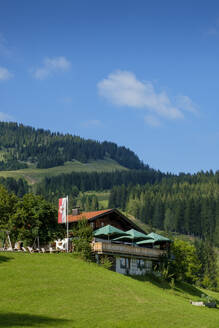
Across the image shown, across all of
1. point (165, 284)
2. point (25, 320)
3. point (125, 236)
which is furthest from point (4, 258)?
point (165, 284)

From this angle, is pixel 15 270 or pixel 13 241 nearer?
pixel 15 270

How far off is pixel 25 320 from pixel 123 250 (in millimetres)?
29513

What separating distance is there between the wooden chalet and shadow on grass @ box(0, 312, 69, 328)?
25085mm

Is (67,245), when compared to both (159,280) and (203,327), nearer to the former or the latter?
(159,280)

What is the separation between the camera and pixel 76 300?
34750 millimetres

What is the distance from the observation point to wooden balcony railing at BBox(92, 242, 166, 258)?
5378cm

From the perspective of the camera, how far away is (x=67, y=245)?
185ft

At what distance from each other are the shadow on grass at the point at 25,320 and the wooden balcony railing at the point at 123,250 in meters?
24.8

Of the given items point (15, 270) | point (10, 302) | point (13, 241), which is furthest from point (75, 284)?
point (13, 241)

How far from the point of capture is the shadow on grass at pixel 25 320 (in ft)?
85.8

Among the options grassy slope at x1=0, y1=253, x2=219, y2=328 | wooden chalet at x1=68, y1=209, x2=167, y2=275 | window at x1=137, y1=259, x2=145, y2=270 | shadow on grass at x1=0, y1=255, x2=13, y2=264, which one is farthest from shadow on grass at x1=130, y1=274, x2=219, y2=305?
shadow on grass at x1=0, y1=255, x2=13, y2=264

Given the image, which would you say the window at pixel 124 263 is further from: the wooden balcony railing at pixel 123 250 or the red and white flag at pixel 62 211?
the red and white flag at pixel 62 211

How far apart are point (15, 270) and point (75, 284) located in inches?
227

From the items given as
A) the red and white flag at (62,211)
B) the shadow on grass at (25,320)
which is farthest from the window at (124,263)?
the shadow on grass at (25,320)
